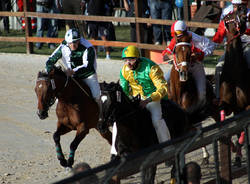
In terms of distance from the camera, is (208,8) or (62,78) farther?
(208,8)

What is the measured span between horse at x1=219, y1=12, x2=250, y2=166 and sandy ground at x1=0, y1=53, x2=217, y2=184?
2.33 m

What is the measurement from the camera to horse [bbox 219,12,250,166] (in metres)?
10.2

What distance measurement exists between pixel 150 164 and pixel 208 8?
14906 mm

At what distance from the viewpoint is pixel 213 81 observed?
11266mm

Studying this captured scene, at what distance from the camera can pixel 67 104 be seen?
32.6ft

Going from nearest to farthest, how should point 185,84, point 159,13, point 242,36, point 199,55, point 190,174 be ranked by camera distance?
1. point 190,174
2. point 185,84
3. point 199,55
4. point 242,36
5. point 159,13

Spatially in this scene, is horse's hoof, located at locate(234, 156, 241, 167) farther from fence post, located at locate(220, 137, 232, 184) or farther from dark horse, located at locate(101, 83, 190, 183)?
dark horse, located at locate(101, 83, 190, 183)

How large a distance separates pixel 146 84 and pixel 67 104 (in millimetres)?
1806

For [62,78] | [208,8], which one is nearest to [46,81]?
[62,78]

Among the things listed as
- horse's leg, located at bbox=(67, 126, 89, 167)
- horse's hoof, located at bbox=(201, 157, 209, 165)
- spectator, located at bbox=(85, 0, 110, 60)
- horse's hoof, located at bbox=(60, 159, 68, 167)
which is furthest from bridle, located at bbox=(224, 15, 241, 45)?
spectator, located at bbox=(85, 0, 110, 60)

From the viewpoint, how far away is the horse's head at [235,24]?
10.2 meters

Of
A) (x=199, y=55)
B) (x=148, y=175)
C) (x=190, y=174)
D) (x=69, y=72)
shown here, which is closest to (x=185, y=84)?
(x=199, y=55)

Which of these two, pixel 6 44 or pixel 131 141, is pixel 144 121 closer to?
pixel 131 141

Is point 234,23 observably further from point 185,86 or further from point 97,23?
point 97,23
